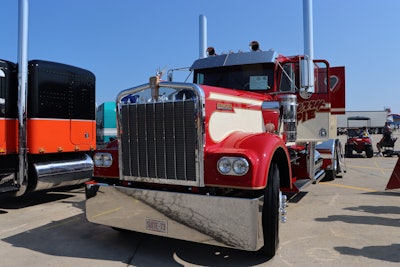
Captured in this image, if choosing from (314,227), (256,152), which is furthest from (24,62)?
(314,227)

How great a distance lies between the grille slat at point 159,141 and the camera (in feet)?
12.9

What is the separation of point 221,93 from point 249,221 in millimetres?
1562

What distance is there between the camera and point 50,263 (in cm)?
399

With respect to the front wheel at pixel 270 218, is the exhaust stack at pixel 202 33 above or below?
above

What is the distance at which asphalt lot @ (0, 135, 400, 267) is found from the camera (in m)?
4.03

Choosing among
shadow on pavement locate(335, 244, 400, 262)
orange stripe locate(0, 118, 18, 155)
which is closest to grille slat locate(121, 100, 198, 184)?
shadow on pavement locate(335, 244, 400, 262)

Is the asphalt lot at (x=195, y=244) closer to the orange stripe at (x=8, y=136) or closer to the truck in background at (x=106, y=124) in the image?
the orange stripe at (x=8, y=136)

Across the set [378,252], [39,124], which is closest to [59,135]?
[39,124]

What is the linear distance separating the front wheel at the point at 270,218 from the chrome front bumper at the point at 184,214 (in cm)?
19

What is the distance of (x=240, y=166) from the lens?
363cm

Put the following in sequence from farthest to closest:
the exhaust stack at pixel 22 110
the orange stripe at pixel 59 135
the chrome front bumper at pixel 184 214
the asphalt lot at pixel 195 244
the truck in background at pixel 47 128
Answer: the orange stripe at pixel 59 135 → the truck in background at pixel 47 128 → the exhaust stack at pixel 22 110 → the asphalt lot at pixel 195 244 → the chrome front bumper at pixel 184 214

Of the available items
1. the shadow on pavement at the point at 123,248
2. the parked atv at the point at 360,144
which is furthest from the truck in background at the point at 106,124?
the parked atv at the point at 360,144

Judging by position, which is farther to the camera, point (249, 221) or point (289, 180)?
point (289, 180)

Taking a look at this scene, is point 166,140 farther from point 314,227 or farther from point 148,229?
point 314,227
